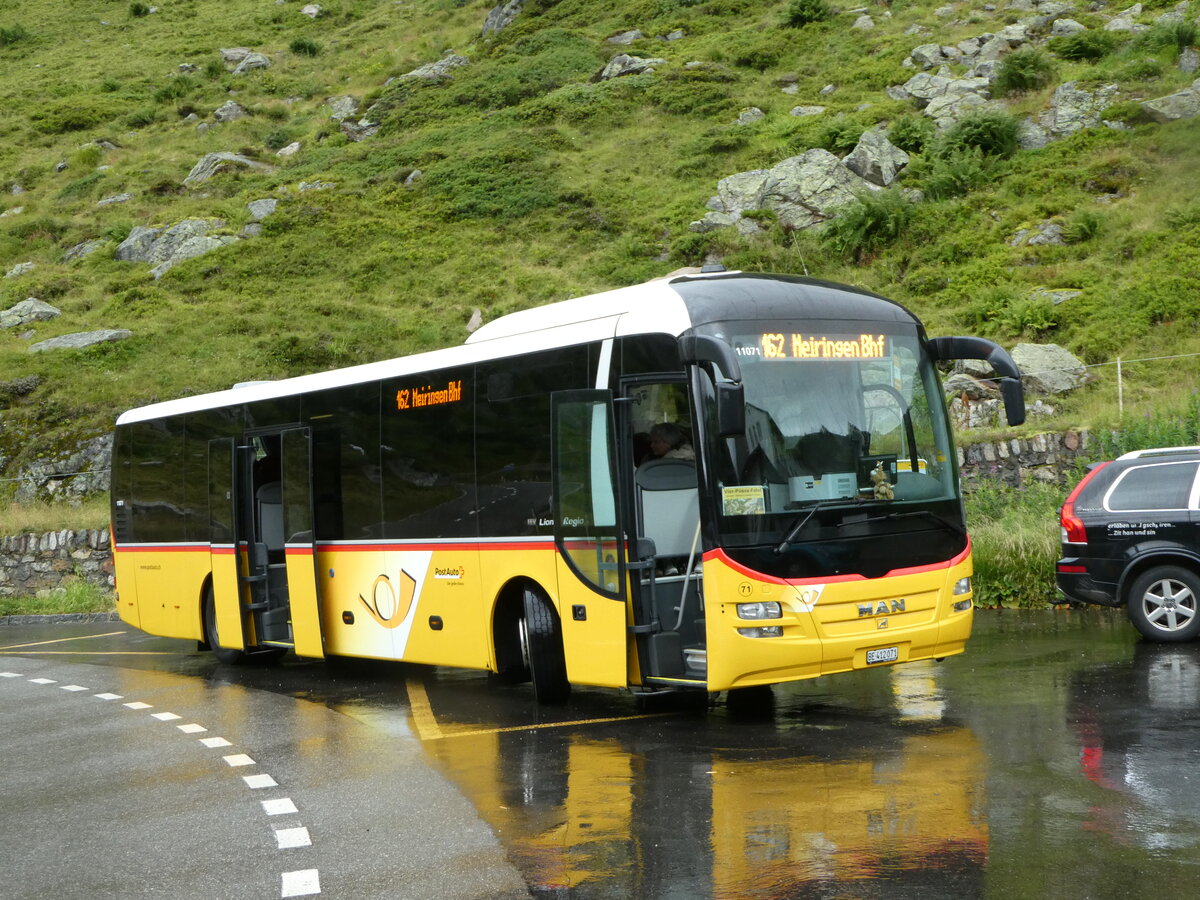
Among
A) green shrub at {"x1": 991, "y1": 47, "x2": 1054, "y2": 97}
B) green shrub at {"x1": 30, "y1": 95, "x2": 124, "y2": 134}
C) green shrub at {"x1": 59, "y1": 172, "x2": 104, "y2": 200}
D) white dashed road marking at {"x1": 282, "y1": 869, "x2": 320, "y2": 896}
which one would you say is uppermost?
green shrub at {"x1": 30, "y1": 95, "x2": 124, "y2": 134}

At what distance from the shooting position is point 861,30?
53219mm

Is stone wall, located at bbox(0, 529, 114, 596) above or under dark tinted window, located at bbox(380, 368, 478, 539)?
under

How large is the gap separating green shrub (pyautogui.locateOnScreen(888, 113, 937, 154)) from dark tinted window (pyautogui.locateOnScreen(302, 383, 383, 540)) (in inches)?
1146

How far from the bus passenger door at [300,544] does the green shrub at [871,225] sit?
77.4 feet

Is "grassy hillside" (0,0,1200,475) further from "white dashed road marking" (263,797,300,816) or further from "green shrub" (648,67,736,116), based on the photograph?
"white dashed road marking" (263,797,300,816)

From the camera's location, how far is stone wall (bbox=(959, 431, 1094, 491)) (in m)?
19.7

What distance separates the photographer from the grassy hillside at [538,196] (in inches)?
1257

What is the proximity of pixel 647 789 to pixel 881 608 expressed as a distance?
8.87 feet

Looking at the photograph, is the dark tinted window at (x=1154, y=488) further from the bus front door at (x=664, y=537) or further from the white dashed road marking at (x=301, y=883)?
the white dashed road marking at (x=301, y=883)

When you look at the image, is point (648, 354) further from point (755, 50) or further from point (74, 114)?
point (74, 114)

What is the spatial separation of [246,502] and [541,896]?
10.8 meters

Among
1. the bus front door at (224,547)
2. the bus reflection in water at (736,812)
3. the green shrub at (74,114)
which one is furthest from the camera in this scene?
the green shrub at (74,114)

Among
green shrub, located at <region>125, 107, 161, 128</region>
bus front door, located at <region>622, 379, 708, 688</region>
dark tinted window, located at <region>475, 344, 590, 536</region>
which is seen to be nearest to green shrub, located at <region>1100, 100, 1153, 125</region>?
dark tinted window, located at <region>475, 344, 590, 536</region>

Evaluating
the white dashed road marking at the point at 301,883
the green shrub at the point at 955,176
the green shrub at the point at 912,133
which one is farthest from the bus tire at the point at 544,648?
the green shrub at the point at 912,133
